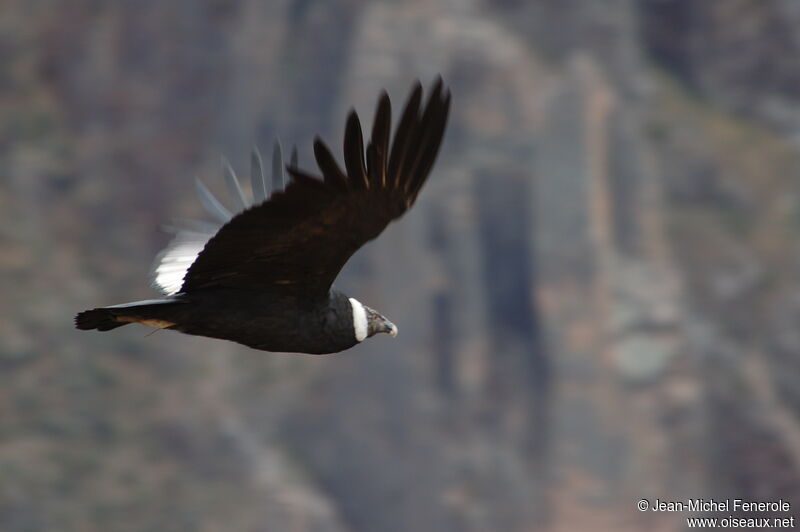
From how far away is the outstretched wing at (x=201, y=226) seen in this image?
7.19 metres

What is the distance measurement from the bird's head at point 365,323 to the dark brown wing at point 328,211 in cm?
49

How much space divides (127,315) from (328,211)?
4.44 ft

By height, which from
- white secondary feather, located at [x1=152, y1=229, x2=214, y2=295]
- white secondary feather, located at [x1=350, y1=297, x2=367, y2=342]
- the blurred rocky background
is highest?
the blurred rocky background

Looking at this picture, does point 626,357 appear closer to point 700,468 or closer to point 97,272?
point 700,468

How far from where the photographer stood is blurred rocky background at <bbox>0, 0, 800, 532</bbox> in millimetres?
24672

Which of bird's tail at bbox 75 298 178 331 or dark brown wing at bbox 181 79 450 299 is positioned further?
bird's tail at bbox 75 298 178 331

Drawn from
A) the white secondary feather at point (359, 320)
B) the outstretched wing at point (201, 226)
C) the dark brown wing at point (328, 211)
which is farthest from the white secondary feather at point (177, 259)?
the white secondary feather at point (359, 320)

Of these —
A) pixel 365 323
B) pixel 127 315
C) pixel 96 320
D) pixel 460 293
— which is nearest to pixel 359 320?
pixel 365 323

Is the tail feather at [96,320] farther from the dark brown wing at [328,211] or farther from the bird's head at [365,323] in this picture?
the bird's head at [365,323]

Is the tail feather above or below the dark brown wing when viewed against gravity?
below

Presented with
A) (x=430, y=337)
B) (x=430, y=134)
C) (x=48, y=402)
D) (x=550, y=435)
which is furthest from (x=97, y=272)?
(x=430, y=134)

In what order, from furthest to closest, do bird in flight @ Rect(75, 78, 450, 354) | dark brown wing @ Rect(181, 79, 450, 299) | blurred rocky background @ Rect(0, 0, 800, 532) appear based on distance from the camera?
blurred rocky background @ Rect(0, 0, 800, 532)
bird in flight @ Rect(75, 78, 450, 354)
dark brown wing @ Rect(181, 79, 450, 299)

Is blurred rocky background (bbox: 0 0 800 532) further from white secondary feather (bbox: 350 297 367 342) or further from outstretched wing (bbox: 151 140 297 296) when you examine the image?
white secondary feather (bbox: 350 297 367 342)

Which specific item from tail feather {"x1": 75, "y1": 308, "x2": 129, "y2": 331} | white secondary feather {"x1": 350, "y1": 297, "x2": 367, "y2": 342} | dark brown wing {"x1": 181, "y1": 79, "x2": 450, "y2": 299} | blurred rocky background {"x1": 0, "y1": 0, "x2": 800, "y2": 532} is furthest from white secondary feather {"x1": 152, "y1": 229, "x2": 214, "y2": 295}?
blurred rocky background {"x1": 0, "y1": 0, "x2": 800, "y2": 532}
